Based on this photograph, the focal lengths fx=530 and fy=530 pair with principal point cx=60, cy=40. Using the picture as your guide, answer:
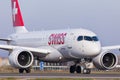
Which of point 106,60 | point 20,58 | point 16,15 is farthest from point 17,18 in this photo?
point 106,60

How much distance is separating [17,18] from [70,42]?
Result: 604 inches

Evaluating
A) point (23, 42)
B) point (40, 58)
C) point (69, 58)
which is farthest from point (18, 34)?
point (69, 58)

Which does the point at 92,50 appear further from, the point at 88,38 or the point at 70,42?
the point at 70,42

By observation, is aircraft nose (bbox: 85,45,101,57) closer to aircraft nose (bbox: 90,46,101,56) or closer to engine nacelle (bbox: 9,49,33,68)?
aircraft nose (bbox: 90,46,101,56)

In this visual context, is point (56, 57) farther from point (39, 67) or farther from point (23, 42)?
point (39, 67)

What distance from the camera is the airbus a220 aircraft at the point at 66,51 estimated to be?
46281mm

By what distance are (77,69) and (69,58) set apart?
135 centimetres

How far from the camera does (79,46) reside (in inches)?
1831

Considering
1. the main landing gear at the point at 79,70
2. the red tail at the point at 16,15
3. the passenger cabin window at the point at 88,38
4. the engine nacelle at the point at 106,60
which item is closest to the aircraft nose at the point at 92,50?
the passenger cabin window at the point at 88,38

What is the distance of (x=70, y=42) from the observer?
47688 millimetres

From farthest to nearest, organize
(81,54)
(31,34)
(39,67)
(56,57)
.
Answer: (39,67) → (31,34) → (56,57) → (81,54)

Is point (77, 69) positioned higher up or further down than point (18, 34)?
further down

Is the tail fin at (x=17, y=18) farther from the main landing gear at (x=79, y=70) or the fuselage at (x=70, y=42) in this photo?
the main landing gear at (x=79, y=70)

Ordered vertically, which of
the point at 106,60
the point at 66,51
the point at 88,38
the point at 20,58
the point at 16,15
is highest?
the point at 16,15
